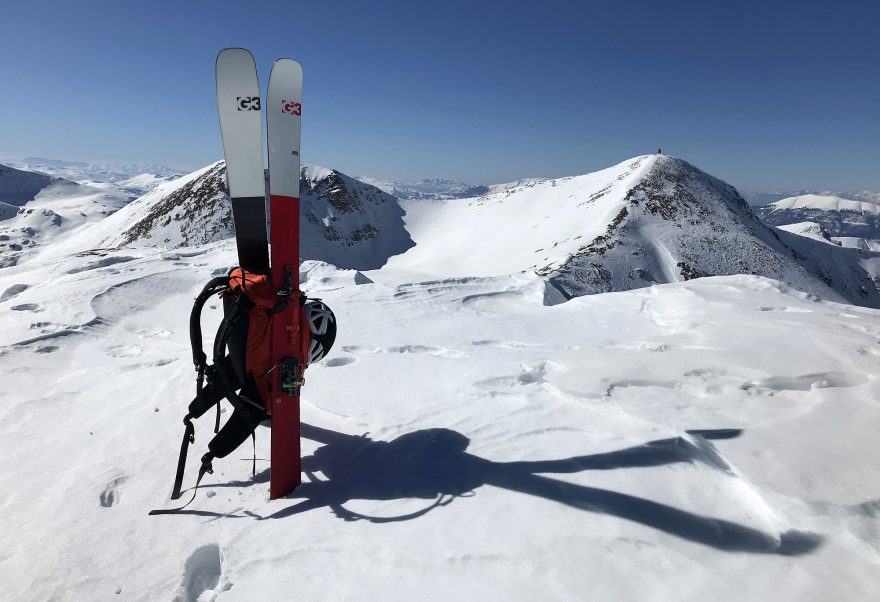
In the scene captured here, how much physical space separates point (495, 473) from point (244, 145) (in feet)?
14.4

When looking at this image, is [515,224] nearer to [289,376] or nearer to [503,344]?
[503,344]

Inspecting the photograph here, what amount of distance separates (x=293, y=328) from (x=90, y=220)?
139 metres

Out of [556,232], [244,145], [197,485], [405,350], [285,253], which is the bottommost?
[197,485]

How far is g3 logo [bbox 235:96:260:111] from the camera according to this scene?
4.89 metres

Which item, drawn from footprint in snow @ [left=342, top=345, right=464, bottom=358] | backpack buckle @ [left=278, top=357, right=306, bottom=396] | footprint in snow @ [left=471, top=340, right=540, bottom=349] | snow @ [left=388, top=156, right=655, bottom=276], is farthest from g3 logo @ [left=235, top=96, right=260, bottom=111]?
snow @ [left=388, top=156, right=655, bottom=276]

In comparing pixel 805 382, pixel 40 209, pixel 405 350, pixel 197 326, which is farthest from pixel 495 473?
pixel 40 209

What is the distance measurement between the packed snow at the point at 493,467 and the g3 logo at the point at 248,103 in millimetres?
3934

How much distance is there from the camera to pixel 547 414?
535cm

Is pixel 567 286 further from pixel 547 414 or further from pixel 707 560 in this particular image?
pixel 707 560

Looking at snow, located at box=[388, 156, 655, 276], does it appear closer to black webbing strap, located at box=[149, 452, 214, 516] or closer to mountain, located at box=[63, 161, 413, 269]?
mountain, located at box=[63, 161, 413, 269]

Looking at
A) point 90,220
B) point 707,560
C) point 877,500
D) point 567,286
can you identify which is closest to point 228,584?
point 707,560

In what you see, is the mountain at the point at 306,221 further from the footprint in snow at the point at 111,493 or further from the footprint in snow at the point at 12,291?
the footprint in snow at the point at 111,493

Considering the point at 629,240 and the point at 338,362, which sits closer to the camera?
the point at 338,362

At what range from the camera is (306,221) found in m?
59.0
